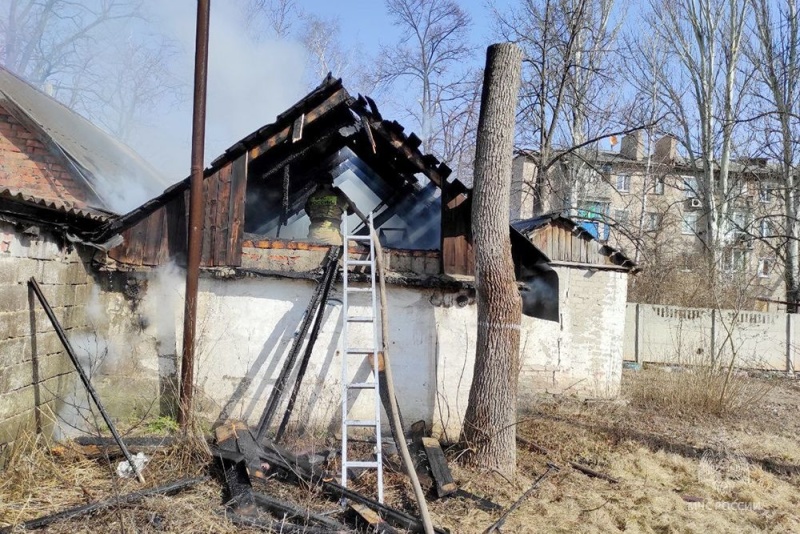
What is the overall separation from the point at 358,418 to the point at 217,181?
3.40m

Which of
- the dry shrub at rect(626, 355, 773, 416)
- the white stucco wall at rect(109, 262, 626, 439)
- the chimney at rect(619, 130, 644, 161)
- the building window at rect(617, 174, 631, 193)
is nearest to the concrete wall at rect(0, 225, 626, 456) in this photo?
the white stucco wall at rect(109, 262, 626, 439)

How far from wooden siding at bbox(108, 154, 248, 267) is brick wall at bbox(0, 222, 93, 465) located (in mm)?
690

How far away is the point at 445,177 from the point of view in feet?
21.5

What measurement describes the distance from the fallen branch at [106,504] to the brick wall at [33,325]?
1.44 metres

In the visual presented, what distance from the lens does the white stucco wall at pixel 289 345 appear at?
636cm

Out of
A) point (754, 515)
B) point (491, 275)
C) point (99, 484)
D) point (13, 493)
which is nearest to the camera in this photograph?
point (13, 493)

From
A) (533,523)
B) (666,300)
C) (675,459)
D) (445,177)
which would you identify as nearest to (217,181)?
(445,177)

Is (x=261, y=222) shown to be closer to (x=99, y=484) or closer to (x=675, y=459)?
(x=99, y=484)

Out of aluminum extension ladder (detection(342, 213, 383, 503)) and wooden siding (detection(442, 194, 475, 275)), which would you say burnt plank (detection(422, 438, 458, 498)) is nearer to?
aluminum extension ladder (detection(342, 213, 383, 503))

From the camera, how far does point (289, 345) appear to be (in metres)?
6.41

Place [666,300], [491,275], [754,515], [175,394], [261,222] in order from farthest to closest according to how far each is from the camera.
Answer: [666,300], [261,222], [175,394], [491,275], [754,515]

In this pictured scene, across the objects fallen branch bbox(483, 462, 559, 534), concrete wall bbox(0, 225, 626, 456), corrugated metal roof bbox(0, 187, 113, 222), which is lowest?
fallen branch bbox(483, 462, 559, 534)

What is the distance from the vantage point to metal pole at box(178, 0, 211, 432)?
5.94 metres

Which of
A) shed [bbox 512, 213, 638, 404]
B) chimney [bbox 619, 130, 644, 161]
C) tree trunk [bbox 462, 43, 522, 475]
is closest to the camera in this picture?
tree trunk [bbox 462, 43, 522, 475]
